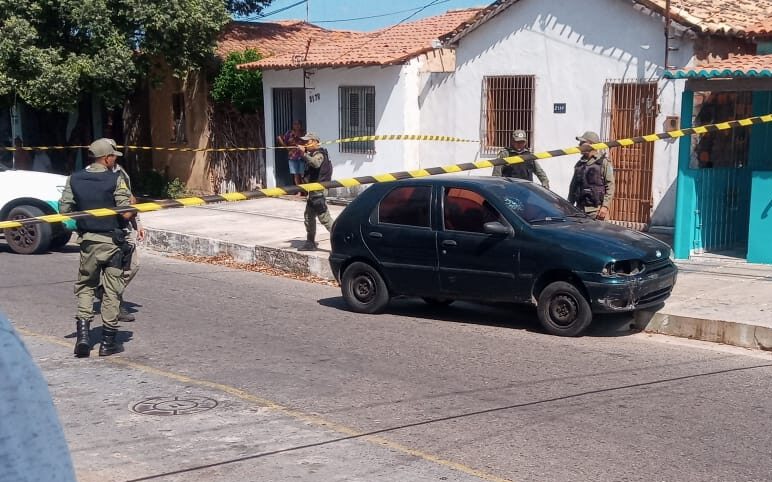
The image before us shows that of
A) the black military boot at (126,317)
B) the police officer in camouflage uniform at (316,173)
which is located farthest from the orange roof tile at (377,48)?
the black military boot at (126,317)

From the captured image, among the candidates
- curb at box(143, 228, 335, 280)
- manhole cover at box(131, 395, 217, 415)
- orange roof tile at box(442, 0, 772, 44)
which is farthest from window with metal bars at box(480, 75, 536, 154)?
manhole cover at box(131, 395, 217, 415)

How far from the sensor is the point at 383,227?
32.5 feet

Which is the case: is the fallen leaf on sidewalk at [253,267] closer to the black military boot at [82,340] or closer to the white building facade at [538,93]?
the black military boot at [82,340]

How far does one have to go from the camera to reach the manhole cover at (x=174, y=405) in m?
6.47

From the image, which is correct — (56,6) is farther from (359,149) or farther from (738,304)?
(738,304)

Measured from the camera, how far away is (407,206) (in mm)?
9844

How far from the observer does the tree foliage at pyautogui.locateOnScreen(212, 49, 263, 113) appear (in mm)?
20969

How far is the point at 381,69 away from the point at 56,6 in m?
6.78

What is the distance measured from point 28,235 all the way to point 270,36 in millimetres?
11417

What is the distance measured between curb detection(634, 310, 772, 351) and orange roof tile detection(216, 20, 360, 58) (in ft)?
43.6

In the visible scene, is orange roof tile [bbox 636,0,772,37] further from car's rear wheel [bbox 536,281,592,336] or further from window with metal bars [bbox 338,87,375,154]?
car's rear wheel [bbox 536,281,592,336]

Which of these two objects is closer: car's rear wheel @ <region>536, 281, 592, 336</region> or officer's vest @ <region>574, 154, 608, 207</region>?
car's rear wheel @ <region>536, 281, 592, 336</region>

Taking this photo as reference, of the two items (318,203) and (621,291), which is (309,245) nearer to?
(318,203)

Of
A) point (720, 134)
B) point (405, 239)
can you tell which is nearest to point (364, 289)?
point (405, 239)
